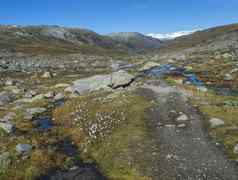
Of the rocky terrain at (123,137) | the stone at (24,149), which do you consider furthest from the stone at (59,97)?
the stone at (24,149)

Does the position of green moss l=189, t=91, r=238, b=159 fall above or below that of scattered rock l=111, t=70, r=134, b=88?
below

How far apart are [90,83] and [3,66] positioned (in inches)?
2185

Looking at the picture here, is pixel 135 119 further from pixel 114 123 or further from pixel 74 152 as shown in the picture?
pixel 74 152

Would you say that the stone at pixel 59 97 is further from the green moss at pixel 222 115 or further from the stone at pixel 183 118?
the stone at pixel 183 118

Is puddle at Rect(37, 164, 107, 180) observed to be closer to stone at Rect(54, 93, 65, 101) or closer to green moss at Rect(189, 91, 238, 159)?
green moss at Rect(189, 91, 238, 159)

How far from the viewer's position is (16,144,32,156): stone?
2229 centimetres

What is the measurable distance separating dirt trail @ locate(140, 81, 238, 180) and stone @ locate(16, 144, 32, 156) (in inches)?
385

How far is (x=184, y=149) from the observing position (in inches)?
875

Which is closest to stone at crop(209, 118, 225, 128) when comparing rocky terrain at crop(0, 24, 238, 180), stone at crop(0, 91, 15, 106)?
rocky terrain at crop(0, 24, 238, 180)

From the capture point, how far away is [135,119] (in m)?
29.8

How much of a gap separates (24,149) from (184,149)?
12.5 metres

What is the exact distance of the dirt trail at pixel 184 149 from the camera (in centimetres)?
1872

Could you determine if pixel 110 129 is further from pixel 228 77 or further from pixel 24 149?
pixel 228 77

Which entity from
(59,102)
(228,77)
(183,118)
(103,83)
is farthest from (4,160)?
(228,77)
